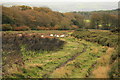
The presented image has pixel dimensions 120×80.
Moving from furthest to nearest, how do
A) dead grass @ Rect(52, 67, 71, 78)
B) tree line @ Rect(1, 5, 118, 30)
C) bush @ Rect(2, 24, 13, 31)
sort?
1. tree line @ Rect(1, 5, 118, 30)
2. bush @ Rect(2, 24, 13, 31)
3. dead grass @ Rect(52, 67, 71, 78)

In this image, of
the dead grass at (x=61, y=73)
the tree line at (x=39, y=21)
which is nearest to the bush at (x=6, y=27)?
the tree line at (x=39, y=21)

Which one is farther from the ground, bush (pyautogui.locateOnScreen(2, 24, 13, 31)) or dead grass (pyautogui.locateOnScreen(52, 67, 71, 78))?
bush (pyautogui.locateOnScreen(2, 24, 13, 31))

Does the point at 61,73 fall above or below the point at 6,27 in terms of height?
below

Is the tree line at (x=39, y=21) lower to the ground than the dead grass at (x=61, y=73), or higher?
higher

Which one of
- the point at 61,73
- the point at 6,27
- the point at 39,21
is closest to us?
the point at 61,73

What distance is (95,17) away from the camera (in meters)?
87.9

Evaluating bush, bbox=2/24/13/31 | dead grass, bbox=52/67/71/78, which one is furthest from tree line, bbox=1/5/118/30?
dead grass, bbox=52/67/71/78

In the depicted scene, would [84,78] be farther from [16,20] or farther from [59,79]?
[16,20]

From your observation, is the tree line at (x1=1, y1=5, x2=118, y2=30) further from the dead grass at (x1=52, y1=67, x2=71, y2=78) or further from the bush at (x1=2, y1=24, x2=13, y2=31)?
the dead grass at (x1=52, y1=67, x2=71, y2=78)

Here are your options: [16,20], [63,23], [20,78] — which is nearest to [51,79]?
[20,78]

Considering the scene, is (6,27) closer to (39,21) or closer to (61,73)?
(39,21)

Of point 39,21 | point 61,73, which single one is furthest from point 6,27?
point 61,73

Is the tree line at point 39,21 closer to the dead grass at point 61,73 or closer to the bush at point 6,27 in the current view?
the bush at point 6,27

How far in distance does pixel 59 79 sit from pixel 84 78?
77.1 inches
